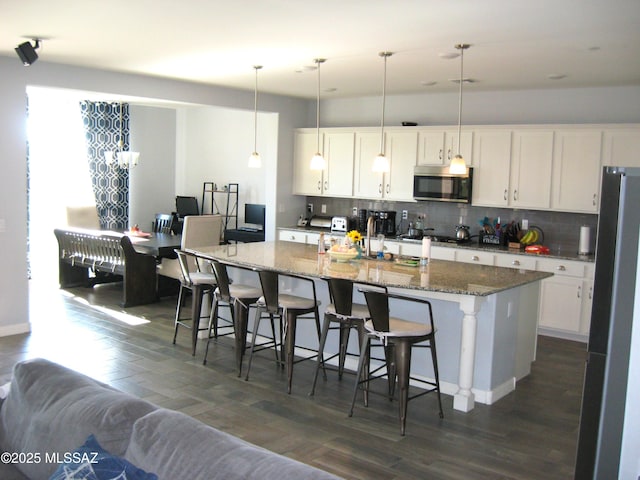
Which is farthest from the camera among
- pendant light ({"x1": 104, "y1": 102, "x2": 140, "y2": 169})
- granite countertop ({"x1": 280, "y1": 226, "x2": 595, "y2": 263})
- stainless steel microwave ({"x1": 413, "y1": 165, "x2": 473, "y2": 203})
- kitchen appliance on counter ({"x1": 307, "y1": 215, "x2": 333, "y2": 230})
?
pendant light ({"x1": 104, "y1": 102, "x2": 140, "y2": 169})

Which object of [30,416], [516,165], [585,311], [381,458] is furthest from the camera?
[516,165]

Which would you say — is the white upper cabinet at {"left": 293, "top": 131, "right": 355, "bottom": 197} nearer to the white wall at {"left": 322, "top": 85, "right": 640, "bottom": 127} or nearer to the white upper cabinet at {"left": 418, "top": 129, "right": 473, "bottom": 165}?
the white wall at {"left": 322, "top": 85, "right": 640, "bottom": 127}

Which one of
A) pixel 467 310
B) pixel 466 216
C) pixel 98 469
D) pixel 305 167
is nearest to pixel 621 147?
pixel 466 216

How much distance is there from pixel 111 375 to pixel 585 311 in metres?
4.55

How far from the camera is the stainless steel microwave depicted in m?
7.37

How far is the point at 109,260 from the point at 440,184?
158 inches

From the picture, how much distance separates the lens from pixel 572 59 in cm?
524

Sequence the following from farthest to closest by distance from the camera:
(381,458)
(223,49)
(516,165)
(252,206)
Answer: (252,206) < (516,165) < (223,49) < (381,458)

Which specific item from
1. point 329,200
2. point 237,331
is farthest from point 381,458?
point 329,200

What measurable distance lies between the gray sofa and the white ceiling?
239 cm

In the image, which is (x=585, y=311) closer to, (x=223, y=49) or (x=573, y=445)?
(x=573, y=445)

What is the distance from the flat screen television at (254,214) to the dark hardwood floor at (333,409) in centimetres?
341

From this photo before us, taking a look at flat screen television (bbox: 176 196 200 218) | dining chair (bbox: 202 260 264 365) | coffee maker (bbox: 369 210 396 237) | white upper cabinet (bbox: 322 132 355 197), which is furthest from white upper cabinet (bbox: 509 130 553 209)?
flat screen television (bbox: 176 196 200 218)

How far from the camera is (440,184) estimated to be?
24.6 ft
